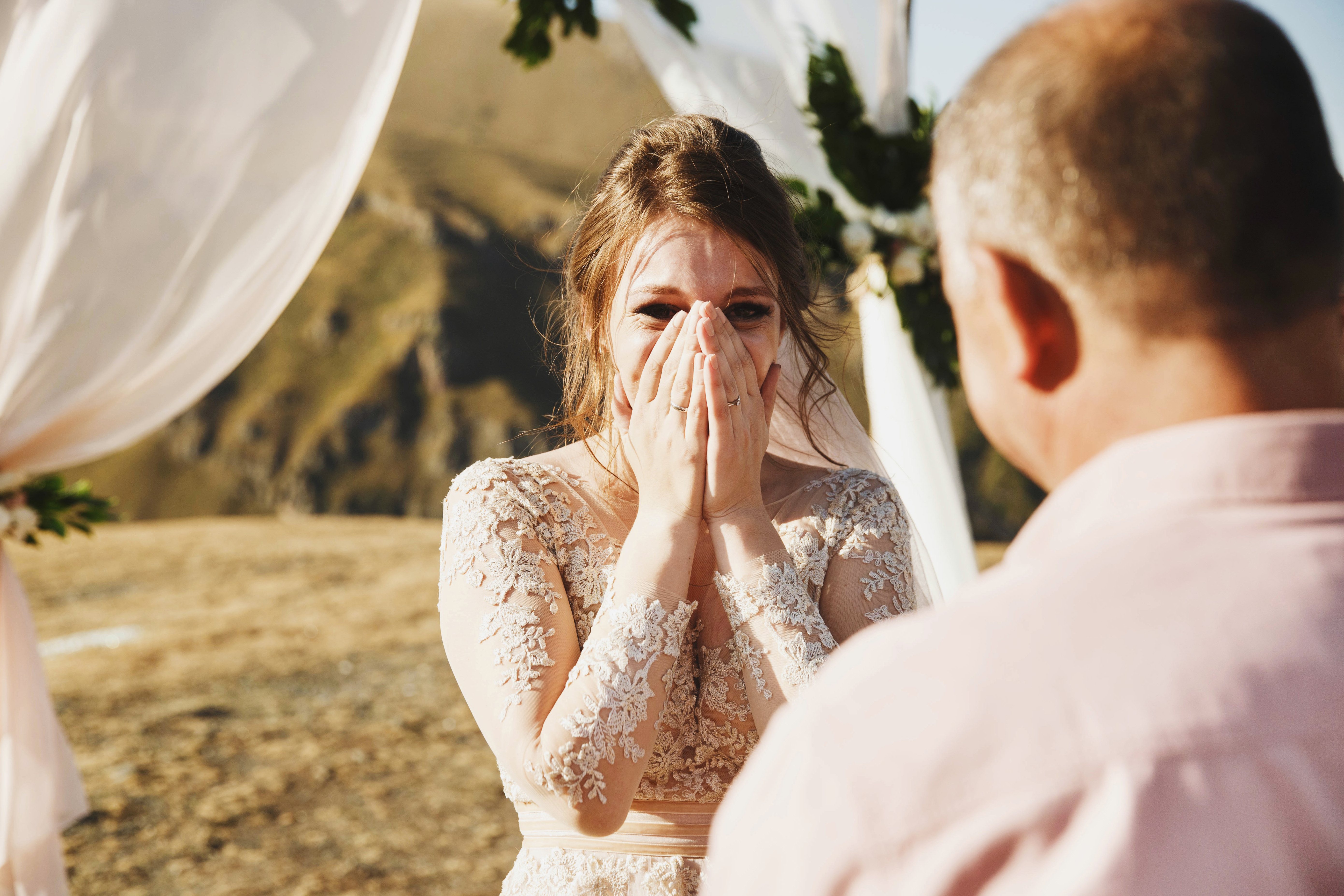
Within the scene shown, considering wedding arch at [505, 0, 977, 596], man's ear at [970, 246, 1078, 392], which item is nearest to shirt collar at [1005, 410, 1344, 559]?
man's ear at [970, 246, 1078, 392]

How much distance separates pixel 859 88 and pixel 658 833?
3130 mm

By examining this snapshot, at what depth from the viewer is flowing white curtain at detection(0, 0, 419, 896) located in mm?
3207

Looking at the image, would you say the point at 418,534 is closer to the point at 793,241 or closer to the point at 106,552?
the point at 106,552

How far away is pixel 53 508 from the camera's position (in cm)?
370

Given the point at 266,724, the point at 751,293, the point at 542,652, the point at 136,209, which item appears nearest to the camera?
the point at 542,652

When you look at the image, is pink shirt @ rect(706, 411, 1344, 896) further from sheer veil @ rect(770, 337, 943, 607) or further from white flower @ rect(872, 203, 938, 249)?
white flower @ rect(872, 203, 938, 249)

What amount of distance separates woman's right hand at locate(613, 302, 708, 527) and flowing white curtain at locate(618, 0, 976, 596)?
2092 mm

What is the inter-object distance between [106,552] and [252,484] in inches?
1966

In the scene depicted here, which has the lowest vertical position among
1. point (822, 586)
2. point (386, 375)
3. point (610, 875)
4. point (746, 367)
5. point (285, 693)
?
point (386, 375)

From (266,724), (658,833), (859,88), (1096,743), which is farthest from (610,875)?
(266,724)

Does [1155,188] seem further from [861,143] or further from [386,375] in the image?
[386,375]

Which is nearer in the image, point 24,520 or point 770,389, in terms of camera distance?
point 770,389

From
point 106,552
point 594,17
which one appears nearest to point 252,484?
point 106,552

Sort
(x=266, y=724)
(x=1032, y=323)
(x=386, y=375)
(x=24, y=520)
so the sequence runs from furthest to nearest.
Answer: (x=386, y=375) < (x=266, y=724) < (x=24, y=520) < (x=1032, y=323)
